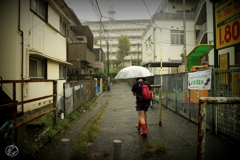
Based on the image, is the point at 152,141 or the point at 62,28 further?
the point at 62,28

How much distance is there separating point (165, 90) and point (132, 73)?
5.08m

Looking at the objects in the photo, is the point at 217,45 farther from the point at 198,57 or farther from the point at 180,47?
the point at 180,47

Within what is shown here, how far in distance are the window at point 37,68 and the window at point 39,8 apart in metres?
2.51

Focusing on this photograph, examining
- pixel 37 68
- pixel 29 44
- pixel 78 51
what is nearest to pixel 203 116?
pixel 29 44

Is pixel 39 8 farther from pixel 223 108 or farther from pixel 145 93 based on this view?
pixel 223 108

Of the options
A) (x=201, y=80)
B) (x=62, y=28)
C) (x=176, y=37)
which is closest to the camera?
(x=201, y=80)

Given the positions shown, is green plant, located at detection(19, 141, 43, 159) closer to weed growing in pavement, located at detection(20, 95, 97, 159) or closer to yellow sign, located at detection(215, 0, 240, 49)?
weed growing in pavement, located at detection(20, 95, 97, 159)

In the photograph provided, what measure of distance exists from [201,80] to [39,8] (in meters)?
8.94

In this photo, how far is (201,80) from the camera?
15.8 ft

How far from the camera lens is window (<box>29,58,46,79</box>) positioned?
7.90 meters

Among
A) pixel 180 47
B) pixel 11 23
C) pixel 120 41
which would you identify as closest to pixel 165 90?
pixel 11 23

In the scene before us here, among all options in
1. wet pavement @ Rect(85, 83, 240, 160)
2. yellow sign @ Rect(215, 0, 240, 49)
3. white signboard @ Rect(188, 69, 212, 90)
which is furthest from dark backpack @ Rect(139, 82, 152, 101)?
yellow sign @ Rect(215, 0, 240, 49)

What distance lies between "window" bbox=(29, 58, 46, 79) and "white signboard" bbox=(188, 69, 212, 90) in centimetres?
737

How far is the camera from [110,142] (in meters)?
4.04
